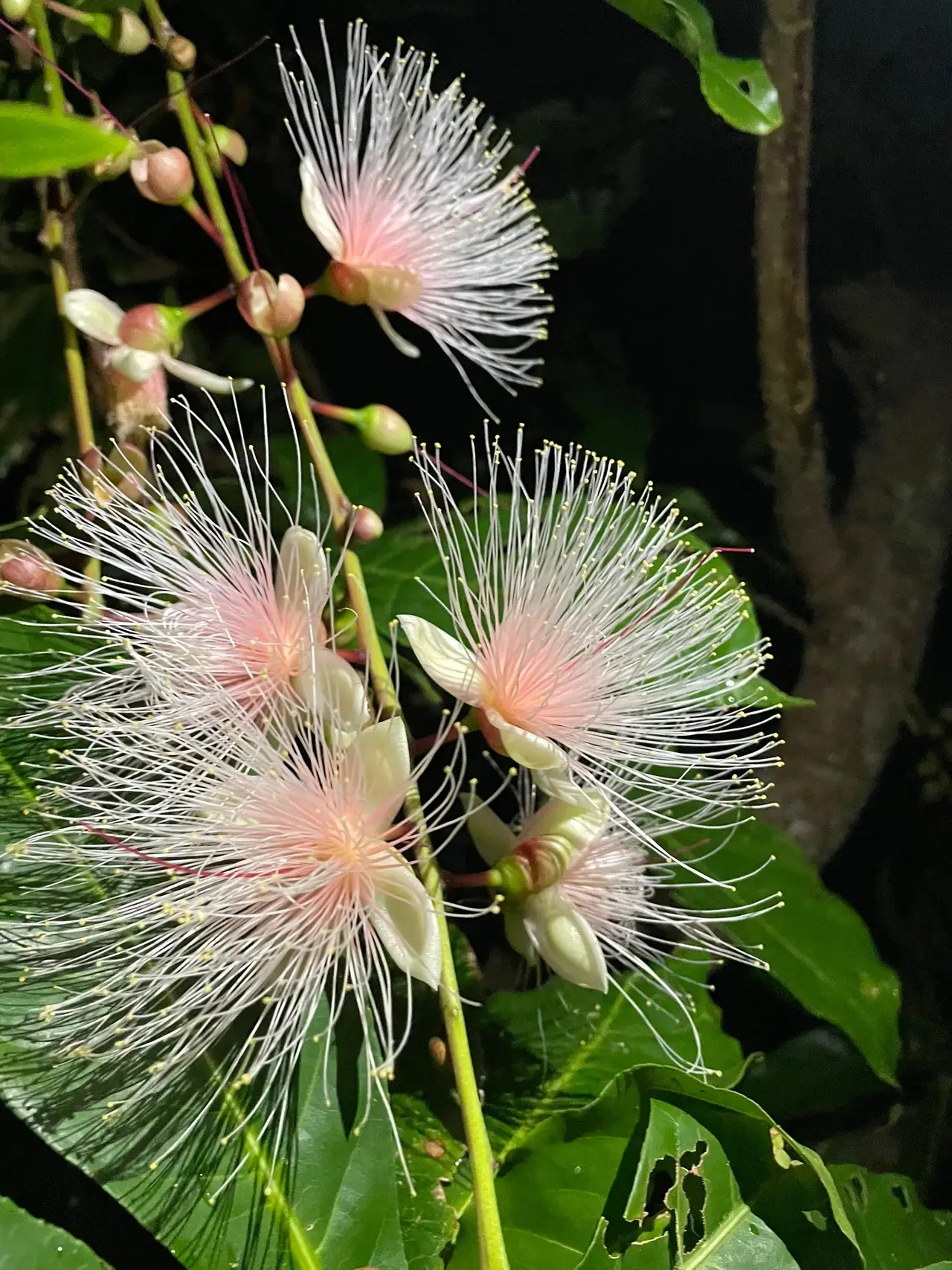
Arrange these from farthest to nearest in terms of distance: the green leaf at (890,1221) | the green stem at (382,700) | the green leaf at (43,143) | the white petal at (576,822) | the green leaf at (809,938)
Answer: the green leaf at (809,938), the green leaf at (890,1221), the white petal at (576,822), the green stem at (382,700), the green leaf at (43,143)

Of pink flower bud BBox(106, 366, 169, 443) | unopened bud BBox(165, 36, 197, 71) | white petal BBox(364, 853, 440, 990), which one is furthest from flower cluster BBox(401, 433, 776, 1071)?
unopened bud BBox(165, 36, 197, 71)

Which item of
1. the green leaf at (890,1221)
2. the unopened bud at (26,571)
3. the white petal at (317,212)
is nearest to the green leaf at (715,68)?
the white petal at (317,212)

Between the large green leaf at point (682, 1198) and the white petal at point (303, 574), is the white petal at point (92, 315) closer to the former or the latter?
the white petal at point (303, 574)

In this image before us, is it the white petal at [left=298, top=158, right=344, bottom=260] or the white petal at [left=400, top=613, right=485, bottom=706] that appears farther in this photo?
the white petal at [left=298, top=158, right=344, bottom=260]

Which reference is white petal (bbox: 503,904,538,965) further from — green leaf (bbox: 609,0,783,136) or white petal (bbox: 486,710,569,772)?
green leaf (bbox: 609,0,783,136)

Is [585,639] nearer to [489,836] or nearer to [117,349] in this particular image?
[489,836]

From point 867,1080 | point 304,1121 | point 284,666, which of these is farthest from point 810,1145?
point 284,666

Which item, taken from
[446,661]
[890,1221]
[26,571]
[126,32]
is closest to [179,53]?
[126,32]
